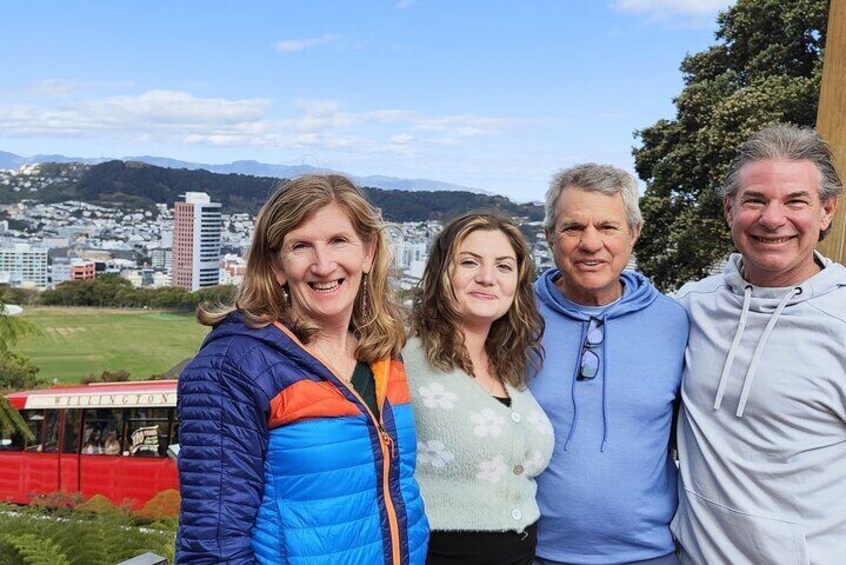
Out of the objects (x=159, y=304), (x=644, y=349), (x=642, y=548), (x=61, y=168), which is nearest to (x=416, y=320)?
(x=644, y=349)

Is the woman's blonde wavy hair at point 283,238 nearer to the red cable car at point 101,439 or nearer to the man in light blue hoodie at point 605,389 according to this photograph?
the man in light blue hoodie at point 605,389

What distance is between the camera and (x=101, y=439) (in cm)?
1117

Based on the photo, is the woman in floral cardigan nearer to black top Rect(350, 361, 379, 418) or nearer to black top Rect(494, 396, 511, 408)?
black top Rect(494, 396, 511, 408)

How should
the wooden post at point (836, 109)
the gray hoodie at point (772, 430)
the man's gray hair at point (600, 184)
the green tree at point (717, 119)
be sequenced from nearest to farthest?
the gray hoodie at point (772, 430), the man's gray hair at point (600, 184), the wooden post at point (836, 109), the green tree at point (717, 119)

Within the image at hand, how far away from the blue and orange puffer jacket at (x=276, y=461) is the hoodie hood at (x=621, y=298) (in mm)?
868

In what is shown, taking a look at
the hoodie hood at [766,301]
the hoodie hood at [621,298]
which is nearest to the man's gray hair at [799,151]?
the hoodie hood at [766,301]

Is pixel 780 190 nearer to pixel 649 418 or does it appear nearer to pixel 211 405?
pixel 649 418

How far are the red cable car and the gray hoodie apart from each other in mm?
9535

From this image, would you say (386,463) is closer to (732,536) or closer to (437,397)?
(437,397)

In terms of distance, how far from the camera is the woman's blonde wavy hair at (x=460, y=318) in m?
2.08

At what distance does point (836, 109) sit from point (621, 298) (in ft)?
3.73

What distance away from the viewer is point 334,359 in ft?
5.83

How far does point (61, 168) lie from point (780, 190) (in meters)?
78.0

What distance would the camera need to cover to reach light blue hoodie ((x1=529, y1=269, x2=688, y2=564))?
2.08 m
